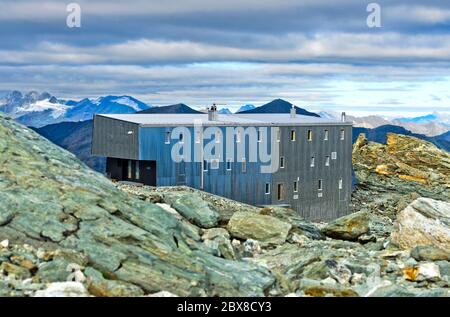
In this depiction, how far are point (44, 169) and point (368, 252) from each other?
12659mm

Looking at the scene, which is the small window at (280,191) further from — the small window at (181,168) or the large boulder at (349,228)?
the large boulder at (349,228)

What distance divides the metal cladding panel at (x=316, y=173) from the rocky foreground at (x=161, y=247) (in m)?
30.4

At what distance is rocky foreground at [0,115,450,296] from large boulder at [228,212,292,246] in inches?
2.0

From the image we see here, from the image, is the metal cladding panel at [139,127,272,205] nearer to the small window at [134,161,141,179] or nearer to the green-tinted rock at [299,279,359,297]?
the small window at [134,161,141,179]

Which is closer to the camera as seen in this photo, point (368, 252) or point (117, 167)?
point (368, 252)

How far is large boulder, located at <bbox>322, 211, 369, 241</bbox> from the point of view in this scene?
3556 cm

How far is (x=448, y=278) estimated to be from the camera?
974 inches

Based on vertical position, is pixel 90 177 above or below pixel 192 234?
above

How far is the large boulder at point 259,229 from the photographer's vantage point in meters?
31.2

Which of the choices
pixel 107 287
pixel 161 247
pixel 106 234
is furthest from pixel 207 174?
pixel 107 287

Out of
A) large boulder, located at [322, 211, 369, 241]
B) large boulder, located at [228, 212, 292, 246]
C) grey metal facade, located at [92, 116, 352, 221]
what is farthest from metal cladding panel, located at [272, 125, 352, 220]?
large boulder, located at [228, 212, 292, 246]

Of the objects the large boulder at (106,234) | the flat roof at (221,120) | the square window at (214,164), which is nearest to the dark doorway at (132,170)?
the flat roof at (221,120)
